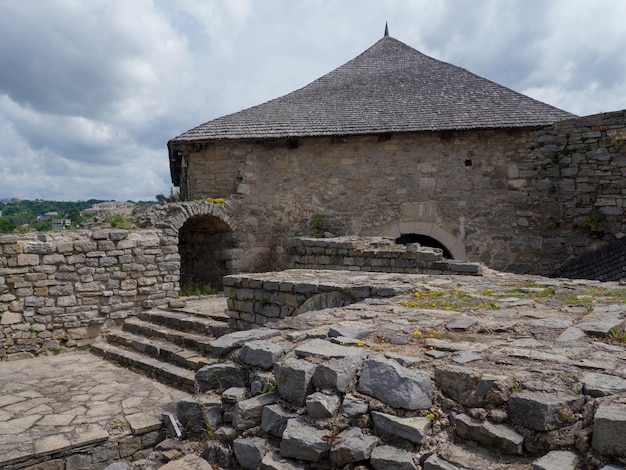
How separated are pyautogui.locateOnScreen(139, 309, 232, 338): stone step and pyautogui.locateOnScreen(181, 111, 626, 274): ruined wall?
338 cm

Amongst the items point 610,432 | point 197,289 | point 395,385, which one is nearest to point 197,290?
point 197,289

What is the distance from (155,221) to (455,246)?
24.0ft

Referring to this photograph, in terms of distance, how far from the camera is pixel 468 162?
39.5 feet

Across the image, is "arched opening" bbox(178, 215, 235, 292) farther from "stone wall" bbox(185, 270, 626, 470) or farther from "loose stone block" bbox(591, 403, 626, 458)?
"loose stone block" bbox(591, 403, 626, 458)

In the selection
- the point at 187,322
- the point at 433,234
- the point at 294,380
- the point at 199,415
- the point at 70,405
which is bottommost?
the point at 70,405

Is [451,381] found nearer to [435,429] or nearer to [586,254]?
[435,429]

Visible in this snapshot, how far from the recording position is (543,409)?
7.18ft

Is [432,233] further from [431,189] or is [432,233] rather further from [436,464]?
[436,464]

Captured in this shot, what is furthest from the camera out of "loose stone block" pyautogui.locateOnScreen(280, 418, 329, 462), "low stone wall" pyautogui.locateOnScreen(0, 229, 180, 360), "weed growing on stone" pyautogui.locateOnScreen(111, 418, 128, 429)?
"low stone wall" pyautogui.locateOnScreen(0, 229, 180, 360)

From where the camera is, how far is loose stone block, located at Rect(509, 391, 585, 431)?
2.18 m

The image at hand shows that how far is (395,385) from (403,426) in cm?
24

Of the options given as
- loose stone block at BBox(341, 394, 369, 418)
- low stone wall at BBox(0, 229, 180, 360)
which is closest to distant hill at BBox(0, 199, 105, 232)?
low stone wall at BBox(0, 229, 180, 360)

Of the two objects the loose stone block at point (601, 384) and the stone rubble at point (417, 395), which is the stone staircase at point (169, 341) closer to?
the stone rubble at point (417, 395)

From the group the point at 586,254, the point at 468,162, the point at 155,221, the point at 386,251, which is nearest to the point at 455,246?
the point at 468,162
